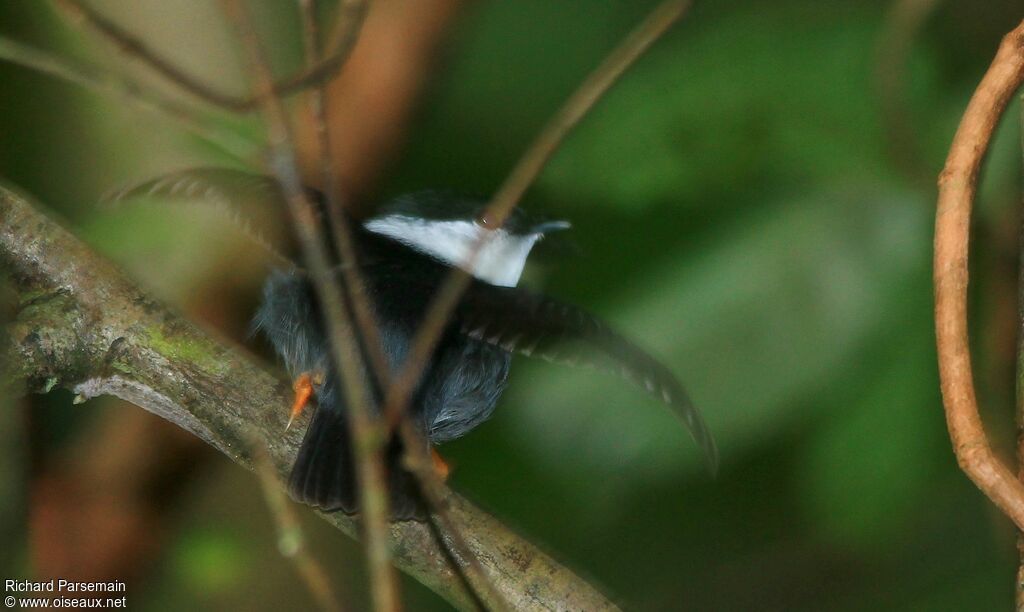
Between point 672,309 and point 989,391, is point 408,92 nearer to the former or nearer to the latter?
point 672,309

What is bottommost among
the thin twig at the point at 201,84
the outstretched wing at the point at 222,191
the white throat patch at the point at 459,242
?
the thin twig at the point at 201,84

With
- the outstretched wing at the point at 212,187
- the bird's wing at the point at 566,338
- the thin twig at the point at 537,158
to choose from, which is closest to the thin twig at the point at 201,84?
the thin twig at the point at 537,158

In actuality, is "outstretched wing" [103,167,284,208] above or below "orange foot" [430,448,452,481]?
above

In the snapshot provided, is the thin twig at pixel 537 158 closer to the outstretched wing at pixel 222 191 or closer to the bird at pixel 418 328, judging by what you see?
the bird at pixel 418 328

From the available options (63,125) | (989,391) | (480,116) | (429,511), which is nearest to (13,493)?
(429,511)

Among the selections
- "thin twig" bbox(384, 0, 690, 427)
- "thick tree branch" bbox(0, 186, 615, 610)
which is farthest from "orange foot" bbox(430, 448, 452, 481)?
"thin twig" bbox(384, 0, 690, 427)

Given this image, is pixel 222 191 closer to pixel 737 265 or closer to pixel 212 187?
pixel 212 187

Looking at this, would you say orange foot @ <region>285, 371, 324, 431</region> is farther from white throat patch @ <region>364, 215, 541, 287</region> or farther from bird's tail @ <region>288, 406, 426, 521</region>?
white throat patch @ <region>364, 215, 541, 287</region>
